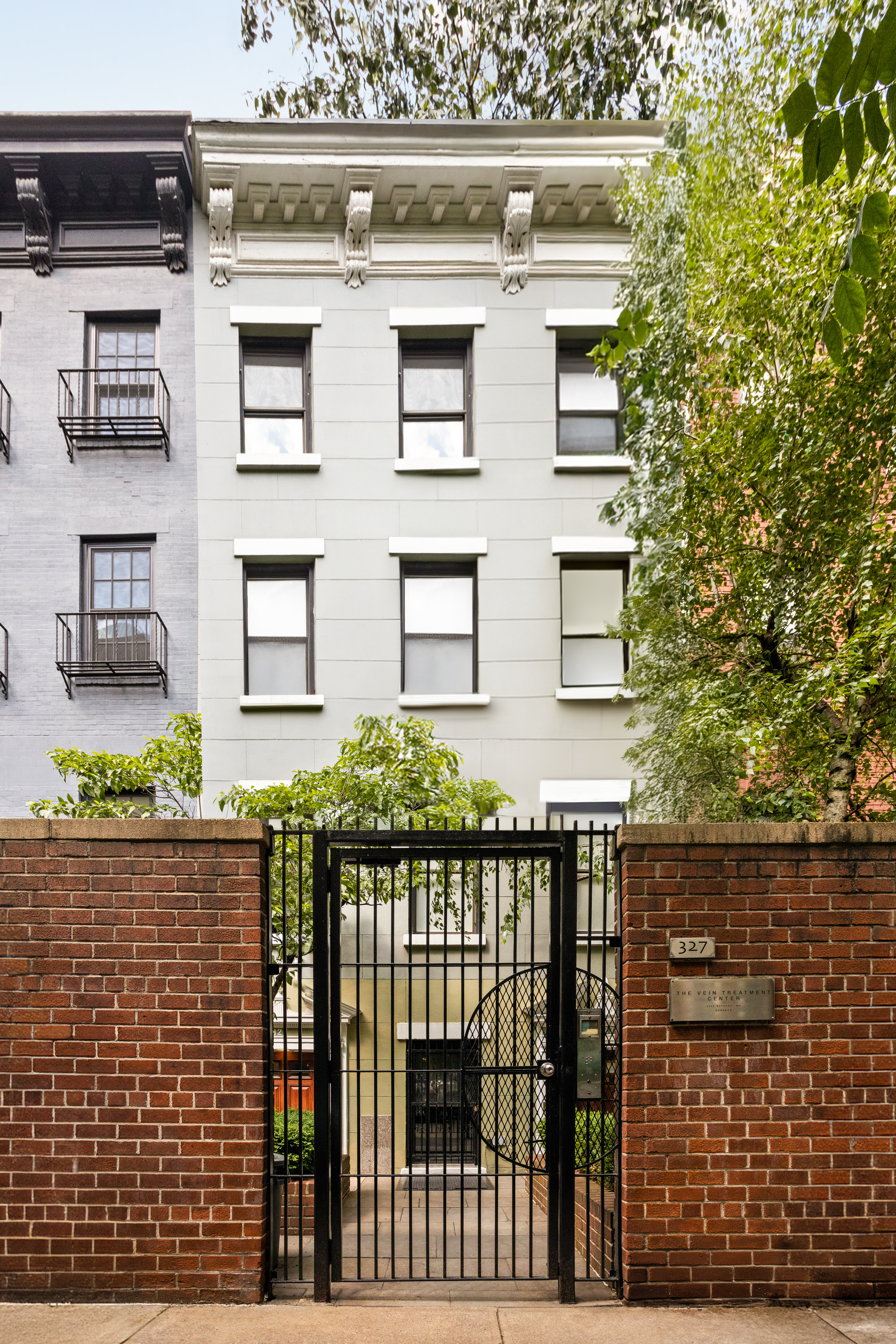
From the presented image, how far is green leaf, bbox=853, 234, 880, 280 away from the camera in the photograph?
2.86 metres

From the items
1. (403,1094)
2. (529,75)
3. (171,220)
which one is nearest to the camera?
(403,1094)

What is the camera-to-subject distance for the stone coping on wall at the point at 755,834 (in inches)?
213

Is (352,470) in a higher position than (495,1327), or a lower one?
higher

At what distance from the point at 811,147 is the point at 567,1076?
4.79m

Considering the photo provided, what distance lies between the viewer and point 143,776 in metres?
11.2

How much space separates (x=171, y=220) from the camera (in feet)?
41.2

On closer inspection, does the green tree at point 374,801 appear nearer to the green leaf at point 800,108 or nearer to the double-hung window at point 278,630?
the double-hung window at point 278,630

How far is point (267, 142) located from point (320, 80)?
3.90m

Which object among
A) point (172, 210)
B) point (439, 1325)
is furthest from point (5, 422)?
point (439, 1325)

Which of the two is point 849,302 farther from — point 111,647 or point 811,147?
point 111,647

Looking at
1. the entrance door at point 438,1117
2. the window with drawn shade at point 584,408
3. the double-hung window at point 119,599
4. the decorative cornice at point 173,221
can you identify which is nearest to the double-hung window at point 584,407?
the window with drawn shade at point 584,408

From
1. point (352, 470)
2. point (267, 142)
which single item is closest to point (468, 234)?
point (267, 142)

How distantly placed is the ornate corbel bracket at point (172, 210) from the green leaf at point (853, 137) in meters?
11.7

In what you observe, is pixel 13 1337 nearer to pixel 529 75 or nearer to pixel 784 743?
pixel 784 743
